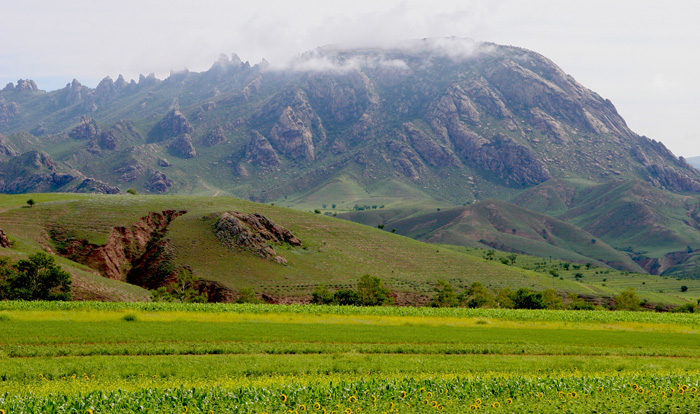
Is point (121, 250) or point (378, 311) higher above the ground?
point (378, 311)

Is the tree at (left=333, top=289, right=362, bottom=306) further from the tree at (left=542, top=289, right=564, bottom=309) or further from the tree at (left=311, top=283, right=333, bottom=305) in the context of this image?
the tree at (left=542, top=289, right=564, bottom=309)

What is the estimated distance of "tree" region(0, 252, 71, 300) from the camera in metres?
92.9

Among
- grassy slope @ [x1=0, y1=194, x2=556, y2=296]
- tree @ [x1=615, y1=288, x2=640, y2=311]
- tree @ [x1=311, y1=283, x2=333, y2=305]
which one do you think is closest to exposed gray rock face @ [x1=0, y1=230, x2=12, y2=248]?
grassy slope @ [x1=0, y1=194, x2=556, y2=296]

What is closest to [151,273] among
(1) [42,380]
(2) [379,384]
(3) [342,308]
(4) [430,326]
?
(3) [342,308]

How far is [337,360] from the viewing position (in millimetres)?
37000

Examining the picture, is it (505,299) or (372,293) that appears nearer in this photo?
(372,293)

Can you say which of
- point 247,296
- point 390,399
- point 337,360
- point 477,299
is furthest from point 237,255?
point 390,399

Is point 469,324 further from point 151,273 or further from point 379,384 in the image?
point 151,273

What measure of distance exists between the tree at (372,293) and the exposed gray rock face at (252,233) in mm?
40000

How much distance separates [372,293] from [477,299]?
29.2m

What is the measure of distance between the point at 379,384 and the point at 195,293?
110 meters

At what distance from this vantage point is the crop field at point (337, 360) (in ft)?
71.1

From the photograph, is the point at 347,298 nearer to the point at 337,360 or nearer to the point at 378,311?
the point at 378,311

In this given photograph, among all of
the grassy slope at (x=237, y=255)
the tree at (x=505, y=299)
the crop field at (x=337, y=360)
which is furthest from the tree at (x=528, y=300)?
the crop field at (x=337, y=360)
